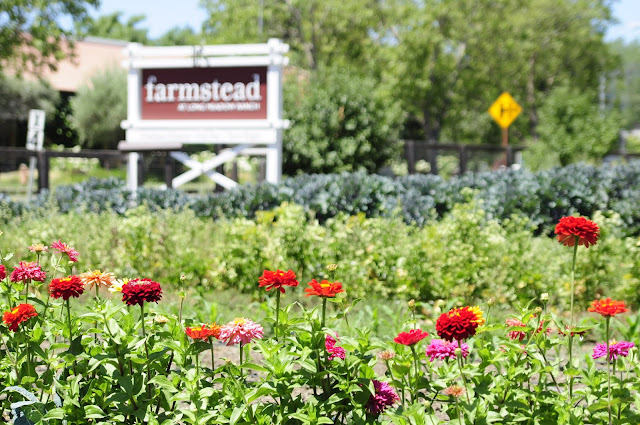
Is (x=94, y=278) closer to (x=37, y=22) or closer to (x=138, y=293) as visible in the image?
(x=138, y=293)

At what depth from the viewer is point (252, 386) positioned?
7.90 ft

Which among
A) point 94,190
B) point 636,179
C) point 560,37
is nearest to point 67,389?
point 94,190

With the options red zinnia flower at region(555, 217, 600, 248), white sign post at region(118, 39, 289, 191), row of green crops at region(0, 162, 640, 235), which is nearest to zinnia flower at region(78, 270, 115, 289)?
red zinnia flower at region(555, 217, 600, 248)

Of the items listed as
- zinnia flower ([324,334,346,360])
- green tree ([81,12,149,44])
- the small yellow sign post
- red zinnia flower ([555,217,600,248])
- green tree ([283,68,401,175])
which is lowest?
zinnia flower ([324,334,346,360])

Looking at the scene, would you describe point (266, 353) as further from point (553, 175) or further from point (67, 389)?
point (553, 175)

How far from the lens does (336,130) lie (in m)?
13.2

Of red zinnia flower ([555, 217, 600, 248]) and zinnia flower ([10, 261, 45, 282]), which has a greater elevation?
red zinnia flower ([555, 217, 600, 248])

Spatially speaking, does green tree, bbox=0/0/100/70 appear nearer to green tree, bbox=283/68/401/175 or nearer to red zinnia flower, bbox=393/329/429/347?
green tree, bbox=283/68/401/175

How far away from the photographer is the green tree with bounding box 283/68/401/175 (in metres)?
13.0

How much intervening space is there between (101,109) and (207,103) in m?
20.4

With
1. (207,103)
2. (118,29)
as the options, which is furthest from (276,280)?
(118,29)

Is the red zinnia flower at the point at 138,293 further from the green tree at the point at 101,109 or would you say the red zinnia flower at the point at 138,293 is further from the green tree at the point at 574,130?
the green tree at the point at 101,109

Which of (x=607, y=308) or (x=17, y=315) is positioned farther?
(x=17, y=315)

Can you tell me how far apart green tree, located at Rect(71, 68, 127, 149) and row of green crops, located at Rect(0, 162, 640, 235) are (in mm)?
21023
